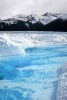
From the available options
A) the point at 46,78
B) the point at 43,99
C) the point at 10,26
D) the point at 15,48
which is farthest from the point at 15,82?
the point at 10,26

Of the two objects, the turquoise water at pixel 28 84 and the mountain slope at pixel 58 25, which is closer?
the turquoise water at pixel 28 84

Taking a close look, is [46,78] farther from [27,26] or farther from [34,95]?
[27,26]

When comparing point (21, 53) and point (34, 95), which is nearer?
point (34, 95)

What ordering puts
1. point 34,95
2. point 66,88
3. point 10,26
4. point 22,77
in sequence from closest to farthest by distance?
point 66,88
point 34,95
point 22,77
point 10,26

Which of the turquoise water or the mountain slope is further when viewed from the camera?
the mountain slope

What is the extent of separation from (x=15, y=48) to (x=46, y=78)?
7766 millimetres

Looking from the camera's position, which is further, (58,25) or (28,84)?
(58,25)

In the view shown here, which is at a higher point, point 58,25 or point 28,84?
point 28,84

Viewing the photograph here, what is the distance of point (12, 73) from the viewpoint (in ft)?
33.1

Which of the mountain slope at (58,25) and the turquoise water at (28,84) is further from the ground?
the turquoise water at (28,84)

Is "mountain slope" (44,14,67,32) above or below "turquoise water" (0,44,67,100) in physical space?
below

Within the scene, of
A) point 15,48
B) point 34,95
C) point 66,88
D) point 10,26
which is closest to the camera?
point 66,88

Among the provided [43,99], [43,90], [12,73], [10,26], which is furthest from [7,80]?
[10,26]

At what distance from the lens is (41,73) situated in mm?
9781
